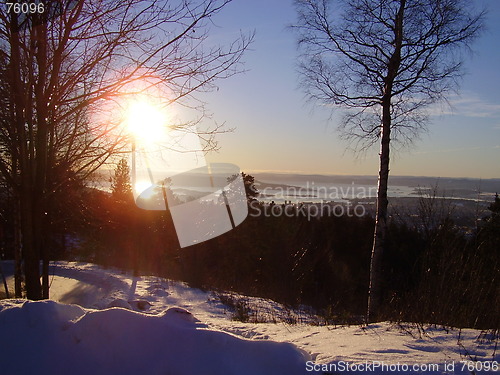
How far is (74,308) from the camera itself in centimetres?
319

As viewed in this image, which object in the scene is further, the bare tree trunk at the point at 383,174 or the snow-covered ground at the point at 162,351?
the bare tree trunk at the point at 383,174

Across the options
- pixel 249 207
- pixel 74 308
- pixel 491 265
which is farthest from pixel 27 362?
pixel 249 207

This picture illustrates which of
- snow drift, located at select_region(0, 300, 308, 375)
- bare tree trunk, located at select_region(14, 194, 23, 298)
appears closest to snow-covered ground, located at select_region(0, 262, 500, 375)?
snow drift, located at select_region(0, 300, 308, 375)

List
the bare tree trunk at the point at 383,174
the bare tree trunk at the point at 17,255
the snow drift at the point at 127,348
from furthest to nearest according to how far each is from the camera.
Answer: the bare tree trunk at the point at 383,174
the bare tree trunk at the point at 17,255
the snow drift at the point at 127,348

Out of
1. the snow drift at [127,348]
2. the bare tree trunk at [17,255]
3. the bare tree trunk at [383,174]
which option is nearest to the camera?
the snow drift at [127,348]

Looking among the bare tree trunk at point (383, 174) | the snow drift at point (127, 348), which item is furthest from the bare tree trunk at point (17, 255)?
the bare tree trunk at point (383, 174)

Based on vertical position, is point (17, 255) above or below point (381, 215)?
below

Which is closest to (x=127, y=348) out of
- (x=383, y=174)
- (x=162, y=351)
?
(x=162, y=351)

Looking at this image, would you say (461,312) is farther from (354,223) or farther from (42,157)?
(354,223)

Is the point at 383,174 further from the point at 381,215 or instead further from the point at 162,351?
the point at 162,351

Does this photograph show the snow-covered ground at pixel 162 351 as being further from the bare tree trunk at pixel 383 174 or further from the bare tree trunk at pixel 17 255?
the bare tree trunk at pixel 383 174

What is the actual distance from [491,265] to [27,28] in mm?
6860

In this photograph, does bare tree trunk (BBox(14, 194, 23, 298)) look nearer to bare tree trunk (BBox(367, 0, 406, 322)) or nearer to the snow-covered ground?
the snow-covered ground

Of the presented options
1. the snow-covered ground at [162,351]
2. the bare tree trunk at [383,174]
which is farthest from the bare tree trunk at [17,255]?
the bare tree trunk at [383,174]
